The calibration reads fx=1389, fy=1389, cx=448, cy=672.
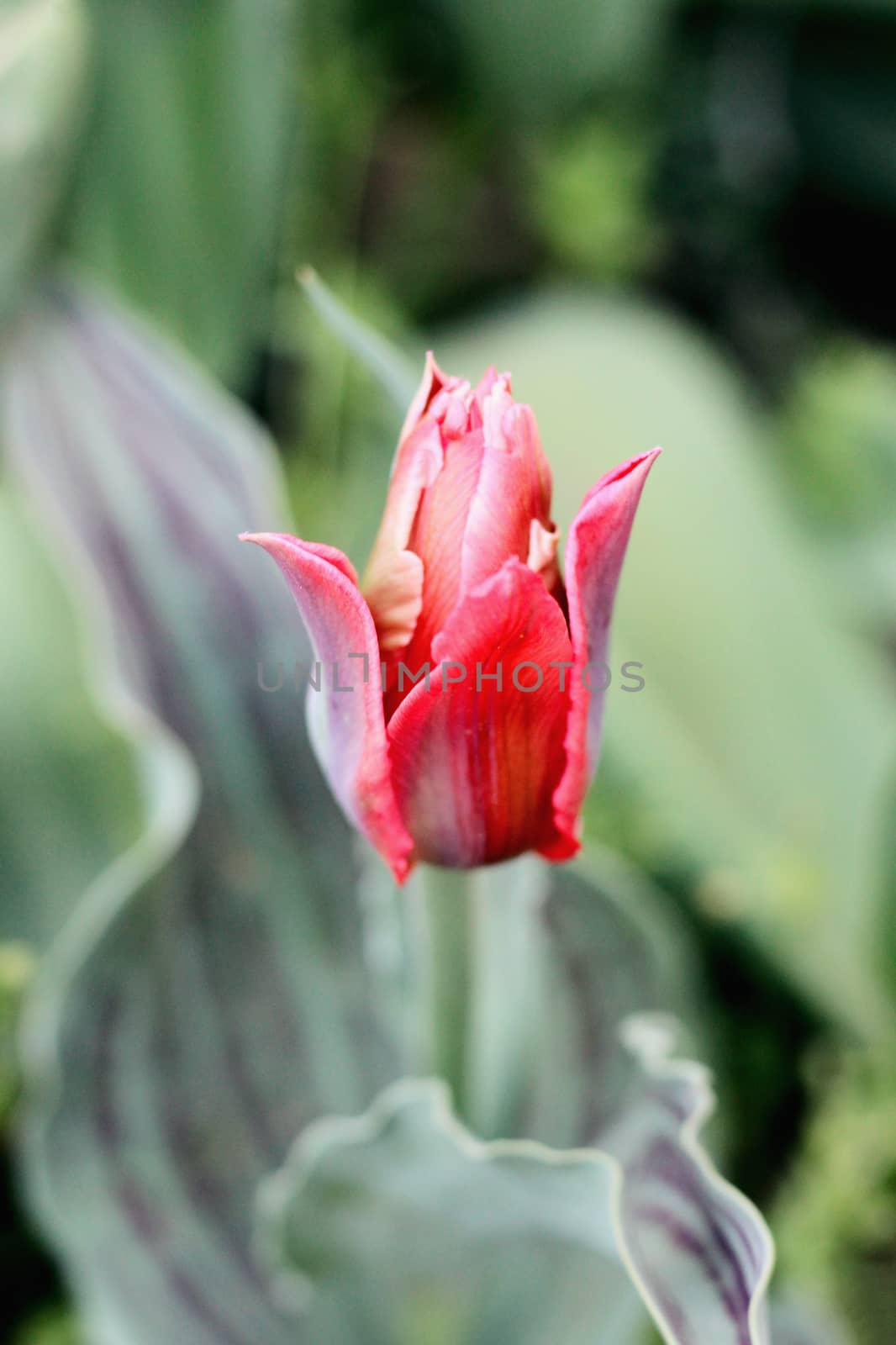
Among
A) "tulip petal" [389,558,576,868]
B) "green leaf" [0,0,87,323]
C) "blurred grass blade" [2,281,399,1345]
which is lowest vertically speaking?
"blurred grass blade" [2,281,399,1345]

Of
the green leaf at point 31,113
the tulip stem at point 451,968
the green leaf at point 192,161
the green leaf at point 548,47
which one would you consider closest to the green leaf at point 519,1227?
the tulip stem at point 451,968

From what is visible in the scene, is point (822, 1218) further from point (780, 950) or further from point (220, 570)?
point (220, 570)

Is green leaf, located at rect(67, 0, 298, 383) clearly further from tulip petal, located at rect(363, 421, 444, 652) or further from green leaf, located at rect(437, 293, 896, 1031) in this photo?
tulip petal, located at rect(363, 421, 444, 652)

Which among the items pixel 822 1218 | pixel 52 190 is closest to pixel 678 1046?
pixel 822 1218

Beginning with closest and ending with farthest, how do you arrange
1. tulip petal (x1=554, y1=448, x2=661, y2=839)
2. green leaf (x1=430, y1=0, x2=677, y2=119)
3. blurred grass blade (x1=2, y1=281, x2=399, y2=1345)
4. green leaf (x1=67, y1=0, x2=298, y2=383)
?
tulip petal (x1=554, y1=448, x2=661, y2=839) < blurred grass blade (x1=2, y1=281, x2=399, y2=1345) < green leaf (x1=67, y1=0, x2=298, y2=383) < green leaf (x1=430, y1=0, x2=677, y2=119)

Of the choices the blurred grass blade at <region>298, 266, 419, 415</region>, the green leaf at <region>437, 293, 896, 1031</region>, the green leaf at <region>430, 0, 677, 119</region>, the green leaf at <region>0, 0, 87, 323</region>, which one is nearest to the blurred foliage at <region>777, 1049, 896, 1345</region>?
the green leaf at <region>437, 293, 896, 1031</region>

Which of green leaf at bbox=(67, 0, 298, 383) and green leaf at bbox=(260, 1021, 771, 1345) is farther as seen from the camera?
green leaf at bbox=(67, 0, 298, 383)

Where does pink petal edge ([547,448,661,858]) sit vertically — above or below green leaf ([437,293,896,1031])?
above

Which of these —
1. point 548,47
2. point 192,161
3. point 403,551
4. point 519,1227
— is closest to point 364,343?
point 403,551
